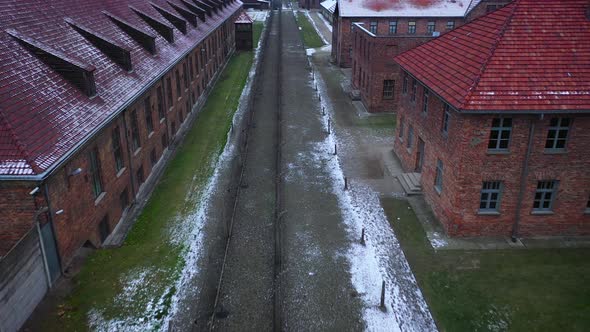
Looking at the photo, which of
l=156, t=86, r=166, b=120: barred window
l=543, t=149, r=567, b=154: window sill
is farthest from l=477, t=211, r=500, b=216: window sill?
l=156, t=86, r=166, b=120: barred window

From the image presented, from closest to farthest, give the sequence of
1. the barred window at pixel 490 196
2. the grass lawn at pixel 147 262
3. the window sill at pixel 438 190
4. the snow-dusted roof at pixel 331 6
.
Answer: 1. the grass lawn at pixel 147 262
2. the barred window at pixel 490 196
3. the window sill at pixel 438 190
4. the snow-dusted roof at pixel 331 6

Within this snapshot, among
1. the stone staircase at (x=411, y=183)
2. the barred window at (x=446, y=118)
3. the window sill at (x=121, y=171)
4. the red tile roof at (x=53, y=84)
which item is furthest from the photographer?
the stone staircase at (x=411, y=183)

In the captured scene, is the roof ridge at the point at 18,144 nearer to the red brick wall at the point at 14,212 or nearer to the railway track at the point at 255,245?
the red brick wall at the point at 14,212

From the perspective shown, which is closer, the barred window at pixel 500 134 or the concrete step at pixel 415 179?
the barred window at pixel 500 134

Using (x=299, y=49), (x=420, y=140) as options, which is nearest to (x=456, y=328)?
(x=420, y=140)

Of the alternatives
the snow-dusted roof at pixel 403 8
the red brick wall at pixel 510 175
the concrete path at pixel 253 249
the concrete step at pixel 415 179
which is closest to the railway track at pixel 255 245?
the concrete path at pixel 253 249

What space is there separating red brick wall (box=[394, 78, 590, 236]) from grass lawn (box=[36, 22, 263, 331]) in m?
11.0

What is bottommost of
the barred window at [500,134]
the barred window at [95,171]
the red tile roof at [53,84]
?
the barred window at [95,171]

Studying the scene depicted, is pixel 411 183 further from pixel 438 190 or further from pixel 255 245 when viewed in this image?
pixel 255 245

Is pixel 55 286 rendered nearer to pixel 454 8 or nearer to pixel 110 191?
pixel 110 191

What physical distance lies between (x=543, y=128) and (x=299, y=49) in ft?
165

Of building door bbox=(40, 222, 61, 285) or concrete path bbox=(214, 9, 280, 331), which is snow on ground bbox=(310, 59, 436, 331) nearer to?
concrete path bbox=(214, 9, 280, 331)

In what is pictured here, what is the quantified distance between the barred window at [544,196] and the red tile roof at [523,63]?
3240mm

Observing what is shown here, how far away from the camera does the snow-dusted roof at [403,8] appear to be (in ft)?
165
